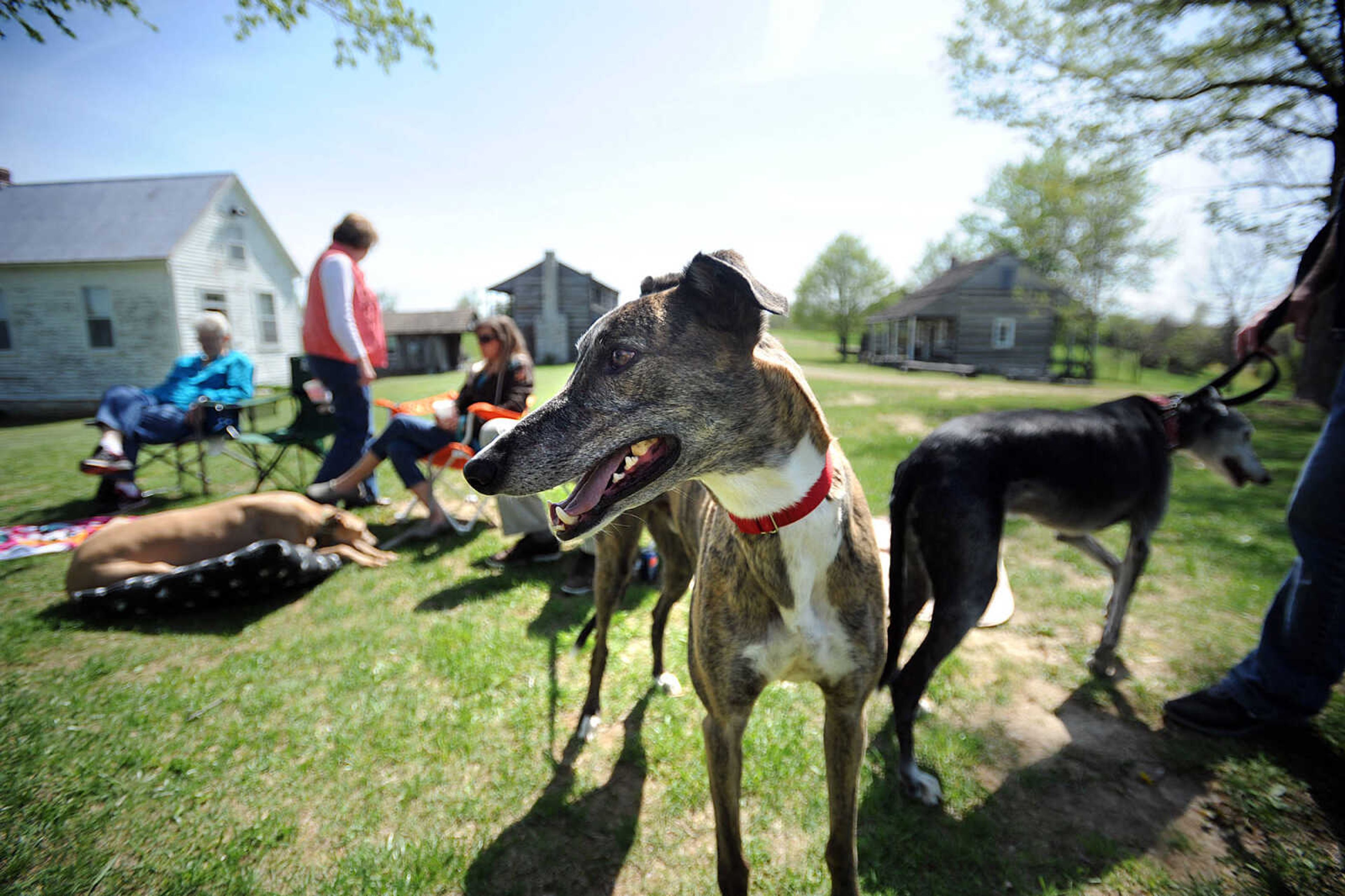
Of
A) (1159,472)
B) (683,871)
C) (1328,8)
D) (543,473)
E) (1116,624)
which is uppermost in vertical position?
(1328,8)

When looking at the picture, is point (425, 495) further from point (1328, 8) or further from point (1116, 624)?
point (1328, 8)

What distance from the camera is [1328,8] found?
11266 mm

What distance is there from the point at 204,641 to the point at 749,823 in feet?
12.5

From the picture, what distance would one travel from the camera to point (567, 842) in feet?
7.70

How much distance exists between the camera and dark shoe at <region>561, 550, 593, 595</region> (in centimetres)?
447

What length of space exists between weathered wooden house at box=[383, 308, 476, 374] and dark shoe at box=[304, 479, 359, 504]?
2902 cm

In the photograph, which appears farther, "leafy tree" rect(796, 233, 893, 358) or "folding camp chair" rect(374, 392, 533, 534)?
"leafy tree" rect(796, 233, 893, 358)

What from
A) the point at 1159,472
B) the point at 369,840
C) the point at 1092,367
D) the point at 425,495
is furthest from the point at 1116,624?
the point at 1092,367

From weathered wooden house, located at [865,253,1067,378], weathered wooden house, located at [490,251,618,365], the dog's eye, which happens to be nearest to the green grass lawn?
the dog's eye

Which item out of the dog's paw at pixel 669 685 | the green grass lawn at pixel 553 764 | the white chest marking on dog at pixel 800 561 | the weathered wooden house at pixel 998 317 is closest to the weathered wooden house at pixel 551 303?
the weathered wooden house at pixel 998 317

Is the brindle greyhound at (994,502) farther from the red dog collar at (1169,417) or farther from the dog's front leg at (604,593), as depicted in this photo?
the dog's front leg at (604,593)

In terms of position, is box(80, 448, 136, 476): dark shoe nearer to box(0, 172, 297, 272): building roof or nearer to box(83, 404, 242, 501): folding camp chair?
box(83, 404, 242, 501): folding camp chair

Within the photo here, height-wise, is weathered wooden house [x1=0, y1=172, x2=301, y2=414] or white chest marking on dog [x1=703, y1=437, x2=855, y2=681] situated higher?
weathered wooden house [x1=0, y1=172, x2=301, y2=414]

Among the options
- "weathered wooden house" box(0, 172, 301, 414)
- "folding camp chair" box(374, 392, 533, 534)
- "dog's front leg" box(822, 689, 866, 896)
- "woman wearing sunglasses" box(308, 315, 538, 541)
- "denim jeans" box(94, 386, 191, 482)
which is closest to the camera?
"dog's front leg" box(822, 689, 866, 896)
